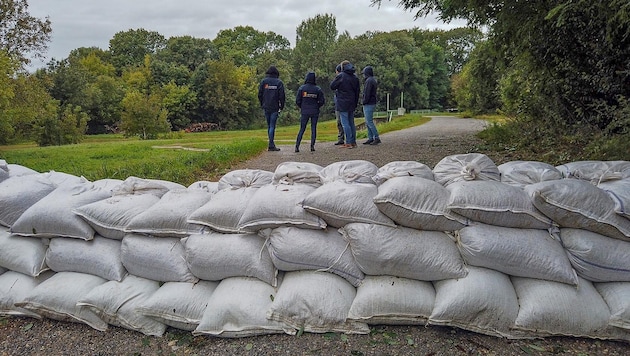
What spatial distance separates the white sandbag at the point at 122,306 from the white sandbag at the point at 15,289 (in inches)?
16.3

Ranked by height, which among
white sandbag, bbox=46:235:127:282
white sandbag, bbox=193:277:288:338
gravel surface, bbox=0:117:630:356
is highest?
white sandbag, bbox=46:235:127:282

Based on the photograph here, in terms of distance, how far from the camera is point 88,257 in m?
2.63

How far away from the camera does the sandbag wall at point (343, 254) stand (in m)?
2.20

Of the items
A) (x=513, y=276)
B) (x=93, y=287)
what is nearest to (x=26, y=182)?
(x=93, y=287)

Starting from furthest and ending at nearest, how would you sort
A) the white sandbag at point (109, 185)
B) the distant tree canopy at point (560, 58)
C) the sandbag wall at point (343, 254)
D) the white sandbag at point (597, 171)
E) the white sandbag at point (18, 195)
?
the distant tree canopy at point (560, 58) → the white sandbag at point (109, 185) → the white sandbag at point (18, 195) → the white sandbag at point (597, 171) → the sandbag wall at point (343, 254)

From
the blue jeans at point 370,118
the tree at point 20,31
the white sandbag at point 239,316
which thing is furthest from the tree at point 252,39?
the white sandbag at point 239,316

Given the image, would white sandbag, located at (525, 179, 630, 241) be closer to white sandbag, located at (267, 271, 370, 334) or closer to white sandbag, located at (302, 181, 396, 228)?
white sandbag, located at (302, 181, 396, 228)

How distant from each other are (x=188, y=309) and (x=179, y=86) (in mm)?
37750

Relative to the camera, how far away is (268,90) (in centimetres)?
862

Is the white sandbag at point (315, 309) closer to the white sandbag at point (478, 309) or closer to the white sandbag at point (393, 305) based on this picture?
the white sandbag at point (393, 305)

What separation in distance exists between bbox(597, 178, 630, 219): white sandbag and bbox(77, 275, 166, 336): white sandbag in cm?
249

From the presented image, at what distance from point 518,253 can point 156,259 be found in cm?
200

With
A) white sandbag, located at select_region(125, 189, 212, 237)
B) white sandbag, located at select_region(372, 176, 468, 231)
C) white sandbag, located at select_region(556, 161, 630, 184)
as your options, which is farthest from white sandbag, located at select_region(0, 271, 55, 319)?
white sandbag, located at select_region(556, 161, 630, 184)

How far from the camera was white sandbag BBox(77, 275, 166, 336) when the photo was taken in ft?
7.90
